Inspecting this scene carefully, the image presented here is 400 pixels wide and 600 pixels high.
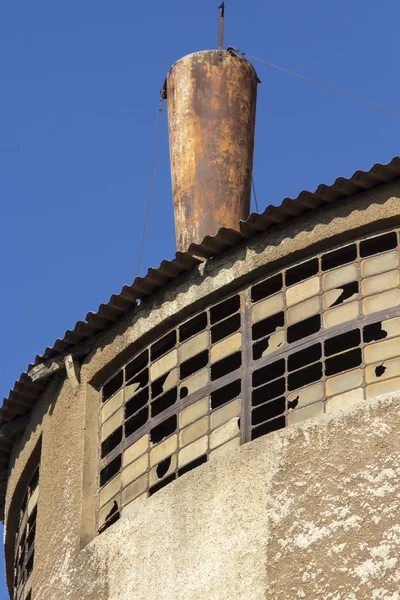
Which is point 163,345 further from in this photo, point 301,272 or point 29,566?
point 29,566

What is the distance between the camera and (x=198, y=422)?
42.8 feet

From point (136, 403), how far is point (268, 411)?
1528 mm

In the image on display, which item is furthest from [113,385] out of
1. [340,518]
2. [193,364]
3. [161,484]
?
[340,518]

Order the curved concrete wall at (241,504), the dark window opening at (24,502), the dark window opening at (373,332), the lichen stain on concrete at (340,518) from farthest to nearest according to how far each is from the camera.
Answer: the dark window opening at (24,502) < the dark window opening at (373,332) < the curved concrete wall at (241,504) < the lichen stain on concrete at (340,518)

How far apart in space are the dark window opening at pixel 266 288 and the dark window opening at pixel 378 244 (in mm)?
787

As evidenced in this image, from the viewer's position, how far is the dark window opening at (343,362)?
490 inches

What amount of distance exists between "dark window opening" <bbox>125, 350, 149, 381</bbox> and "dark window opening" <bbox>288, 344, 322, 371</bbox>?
5.49 feet

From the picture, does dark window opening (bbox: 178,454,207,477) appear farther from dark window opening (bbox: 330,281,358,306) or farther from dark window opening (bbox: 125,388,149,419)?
dark window opening (bbox: 330,281,358,306)

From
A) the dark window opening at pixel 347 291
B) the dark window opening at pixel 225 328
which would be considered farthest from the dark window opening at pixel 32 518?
the dark window opening at pixel 347 291

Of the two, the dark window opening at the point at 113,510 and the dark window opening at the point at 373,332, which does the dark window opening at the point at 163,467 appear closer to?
the dark window opening at the point at 113,510

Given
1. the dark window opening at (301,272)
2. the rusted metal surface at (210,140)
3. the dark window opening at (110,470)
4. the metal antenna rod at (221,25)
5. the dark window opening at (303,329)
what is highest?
the metal antenna rod at (221,25)

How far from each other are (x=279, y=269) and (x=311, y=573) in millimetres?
2922

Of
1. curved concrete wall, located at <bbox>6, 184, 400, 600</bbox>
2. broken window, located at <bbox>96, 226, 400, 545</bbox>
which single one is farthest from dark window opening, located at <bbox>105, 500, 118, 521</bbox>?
curved concrete wall, located at <bbox>6, 184, 400, 600</bbox>

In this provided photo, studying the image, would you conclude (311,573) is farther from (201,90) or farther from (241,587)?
(201,90)
